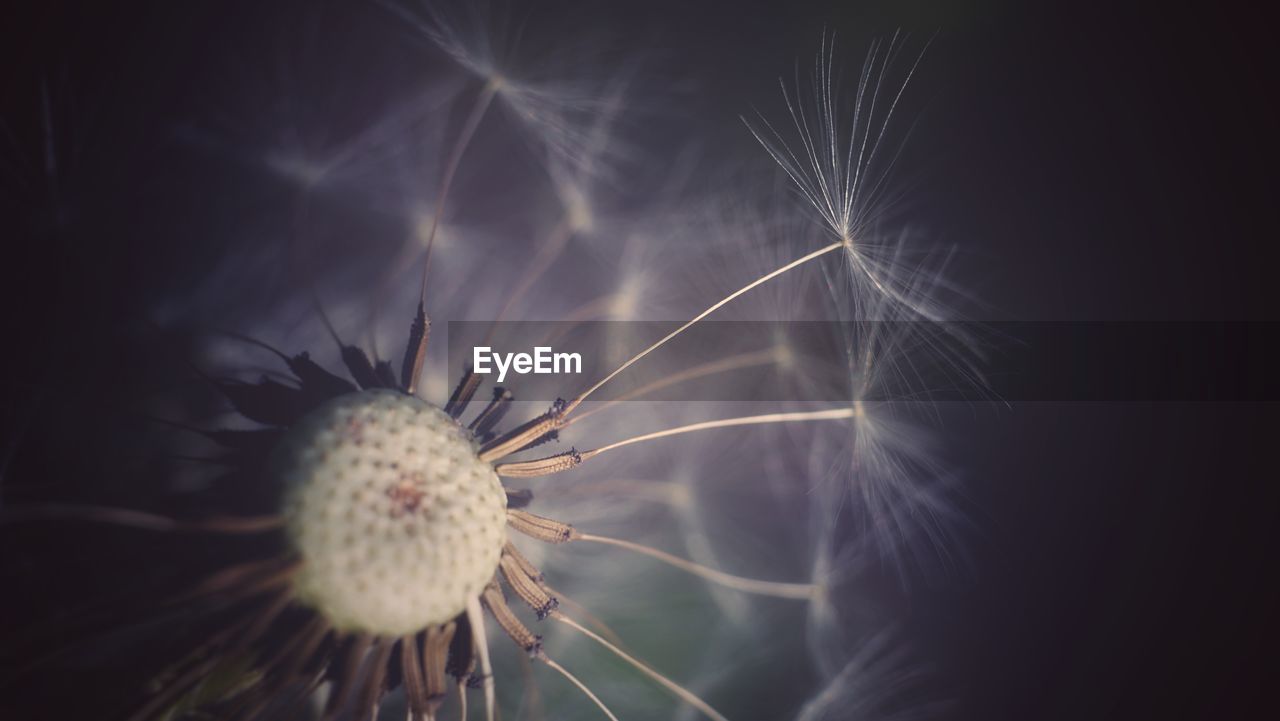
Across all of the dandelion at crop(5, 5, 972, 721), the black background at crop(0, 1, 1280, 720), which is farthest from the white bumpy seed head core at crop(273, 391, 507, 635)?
the black background at crop(0, 1, 1280, 720)

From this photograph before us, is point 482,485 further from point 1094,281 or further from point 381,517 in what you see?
point 1094,281

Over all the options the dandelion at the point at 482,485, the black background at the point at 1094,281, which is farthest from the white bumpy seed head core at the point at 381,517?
the black background at the point at 1094,281

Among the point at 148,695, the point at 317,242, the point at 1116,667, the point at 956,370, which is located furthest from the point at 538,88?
the point at 1116,667

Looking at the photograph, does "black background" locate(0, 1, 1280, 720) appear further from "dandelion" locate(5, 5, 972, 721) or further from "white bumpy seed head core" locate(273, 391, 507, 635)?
"white bumpy seed head core" locate(273, 391, 507, 635)

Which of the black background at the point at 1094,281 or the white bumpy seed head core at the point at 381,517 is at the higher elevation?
the black background at the point at 1094,281

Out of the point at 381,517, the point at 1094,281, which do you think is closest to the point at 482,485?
the point at 381,517

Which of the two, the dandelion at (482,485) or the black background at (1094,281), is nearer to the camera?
the dandelion at (482,485)

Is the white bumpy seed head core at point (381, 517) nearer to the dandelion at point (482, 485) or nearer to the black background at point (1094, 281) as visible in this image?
the dandelion at point (482, 485)
